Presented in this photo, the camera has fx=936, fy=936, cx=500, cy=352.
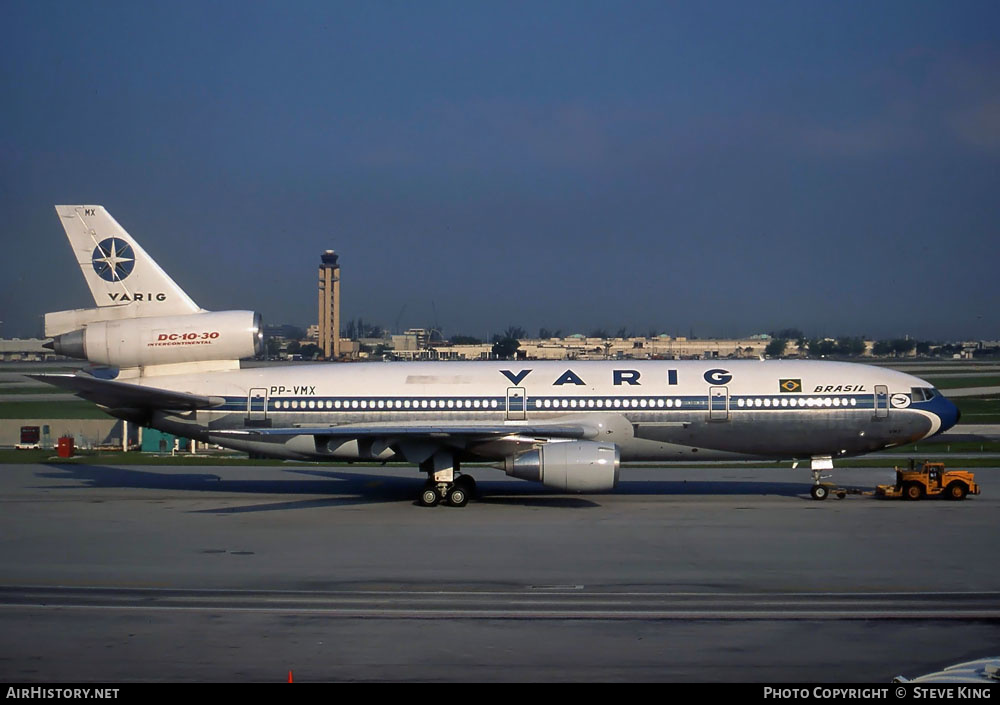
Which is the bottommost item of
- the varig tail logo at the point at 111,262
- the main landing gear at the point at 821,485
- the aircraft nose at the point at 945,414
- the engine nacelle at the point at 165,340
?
the main landing gear at the point at 821,485

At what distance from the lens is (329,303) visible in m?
123

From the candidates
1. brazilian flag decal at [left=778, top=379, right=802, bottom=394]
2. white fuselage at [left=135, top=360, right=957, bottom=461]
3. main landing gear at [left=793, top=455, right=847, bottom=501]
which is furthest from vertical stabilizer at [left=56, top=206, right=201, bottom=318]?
main landing gear at [left=793, top=455, right=847, bottom=501]

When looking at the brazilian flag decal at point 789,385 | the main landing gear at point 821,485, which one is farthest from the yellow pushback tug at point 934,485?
the brazilian flag decal at point 789,385

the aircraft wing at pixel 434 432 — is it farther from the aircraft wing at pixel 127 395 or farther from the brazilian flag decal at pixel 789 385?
the brazilian flag decal at pixel 789 385

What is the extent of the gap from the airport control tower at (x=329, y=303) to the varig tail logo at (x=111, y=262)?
79434 millimetres

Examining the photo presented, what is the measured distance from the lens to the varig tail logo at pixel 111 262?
27.2 m

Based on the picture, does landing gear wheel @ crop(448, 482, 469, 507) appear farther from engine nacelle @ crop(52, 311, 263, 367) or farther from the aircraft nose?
the aircraft nose

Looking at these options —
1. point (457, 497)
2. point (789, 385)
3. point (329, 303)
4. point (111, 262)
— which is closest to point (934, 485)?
point (789, 385)

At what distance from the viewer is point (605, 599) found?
15.2 meters

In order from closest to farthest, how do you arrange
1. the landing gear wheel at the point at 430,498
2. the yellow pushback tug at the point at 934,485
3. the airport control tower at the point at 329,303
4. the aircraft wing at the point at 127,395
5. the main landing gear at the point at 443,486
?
the aircraft wing at the point at 127,395
the main landing gear at the point at 443,486
the landing gear wheel at the point at 430,498
the yellow pushback tug at the point at 934,485
the airport control tower at the point at 329,303

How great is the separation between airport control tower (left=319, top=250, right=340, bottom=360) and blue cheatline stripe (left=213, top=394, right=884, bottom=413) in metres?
80.3

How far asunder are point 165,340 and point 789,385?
18133mm
